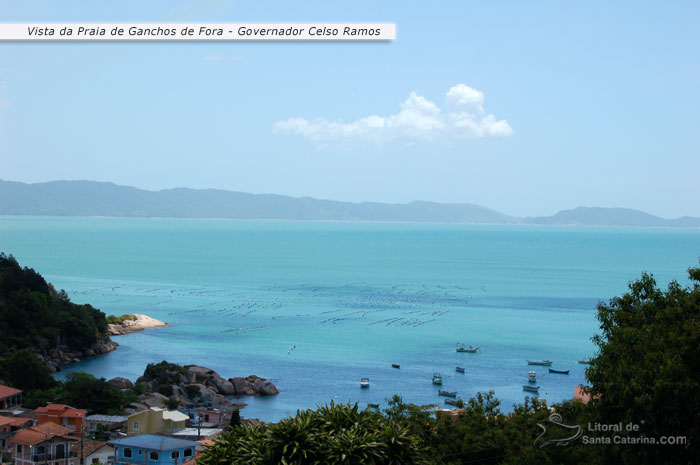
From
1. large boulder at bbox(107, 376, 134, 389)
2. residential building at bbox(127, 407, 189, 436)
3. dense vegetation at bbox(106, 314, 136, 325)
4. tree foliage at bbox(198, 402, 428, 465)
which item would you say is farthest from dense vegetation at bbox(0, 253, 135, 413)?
tree foliage at bbox(198, 402, 428, 465)

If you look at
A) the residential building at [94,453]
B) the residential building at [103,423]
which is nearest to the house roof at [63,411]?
the residential building at [103,423]

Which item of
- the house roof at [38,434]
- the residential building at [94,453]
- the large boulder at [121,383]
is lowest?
the large boulder at [121,383]

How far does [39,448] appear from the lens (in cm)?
1995

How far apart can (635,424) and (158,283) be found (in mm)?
76898

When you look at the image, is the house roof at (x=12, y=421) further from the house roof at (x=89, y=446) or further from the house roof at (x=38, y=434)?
the house roof at (x=89, y=446)

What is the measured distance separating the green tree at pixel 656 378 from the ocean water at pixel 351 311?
2392 centimetres

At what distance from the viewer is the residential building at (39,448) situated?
1988cm

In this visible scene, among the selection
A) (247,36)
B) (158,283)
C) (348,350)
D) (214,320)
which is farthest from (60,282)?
(247,36)

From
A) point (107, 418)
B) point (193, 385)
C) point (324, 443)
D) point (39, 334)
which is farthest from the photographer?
point (39, 334)

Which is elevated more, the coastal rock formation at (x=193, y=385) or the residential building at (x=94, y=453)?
the residential building at (x=94, y=453)

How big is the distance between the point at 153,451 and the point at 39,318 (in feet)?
95.5

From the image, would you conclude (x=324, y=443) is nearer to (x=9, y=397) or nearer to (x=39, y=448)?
(x=39, y=448)

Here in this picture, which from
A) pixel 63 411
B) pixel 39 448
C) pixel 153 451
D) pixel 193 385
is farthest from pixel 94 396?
pixel 153 451

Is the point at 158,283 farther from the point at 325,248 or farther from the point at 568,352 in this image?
the point at 325,248
